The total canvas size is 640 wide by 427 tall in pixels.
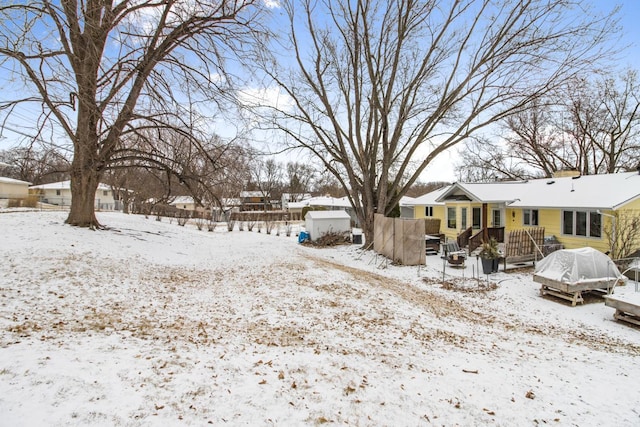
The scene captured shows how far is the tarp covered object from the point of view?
8.97 m

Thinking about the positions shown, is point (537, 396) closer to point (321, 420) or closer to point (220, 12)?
point (321, 420)

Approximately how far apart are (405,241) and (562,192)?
7992 millimetres

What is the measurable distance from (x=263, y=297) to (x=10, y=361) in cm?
428

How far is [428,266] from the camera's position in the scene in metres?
13.8

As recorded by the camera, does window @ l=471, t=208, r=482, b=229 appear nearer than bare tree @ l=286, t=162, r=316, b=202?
Yes

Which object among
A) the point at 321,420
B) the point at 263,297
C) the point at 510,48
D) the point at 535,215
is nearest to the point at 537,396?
the point at 321,420

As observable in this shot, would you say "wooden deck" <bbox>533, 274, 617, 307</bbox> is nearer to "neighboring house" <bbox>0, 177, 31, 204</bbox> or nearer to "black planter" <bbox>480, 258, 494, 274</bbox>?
"black planter" <bbox>480, 258, 494, 274</bbox>

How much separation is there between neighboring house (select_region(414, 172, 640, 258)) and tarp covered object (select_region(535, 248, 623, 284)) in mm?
3379

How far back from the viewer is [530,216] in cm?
1580

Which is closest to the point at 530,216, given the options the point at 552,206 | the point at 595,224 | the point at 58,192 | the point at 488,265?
the point at 552,206

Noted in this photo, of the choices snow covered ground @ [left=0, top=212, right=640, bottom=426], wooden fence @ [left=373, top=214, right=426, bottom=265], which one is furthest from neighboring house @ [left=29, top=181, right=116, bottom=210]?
wooden fence @ [left=373, top=214, right=426, bottom=265]

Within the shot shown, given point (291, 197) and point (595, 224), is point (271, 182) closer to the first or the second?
point (291, 197)

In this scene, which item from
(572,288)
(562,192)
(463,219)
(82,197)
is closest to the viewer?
(572,288)

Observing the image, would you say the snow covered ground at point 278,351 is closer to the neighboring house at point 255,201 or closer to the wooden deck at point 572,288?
the wooden deck at point 572,288
